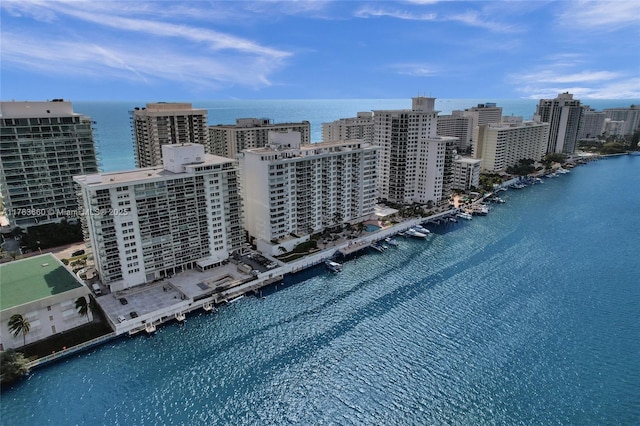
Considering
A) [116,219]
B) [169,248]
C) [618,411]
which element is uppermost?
[116,219]

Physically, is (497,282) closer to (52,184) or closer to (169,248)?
(169,248)

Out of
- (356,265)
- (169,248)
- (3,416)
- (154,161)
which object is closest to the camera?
(3,416)

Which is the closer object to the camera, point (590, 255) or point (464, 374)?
point (464, 374)

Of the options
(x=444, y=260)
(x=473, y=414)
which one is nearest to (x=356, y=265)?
(x=444, y=260)

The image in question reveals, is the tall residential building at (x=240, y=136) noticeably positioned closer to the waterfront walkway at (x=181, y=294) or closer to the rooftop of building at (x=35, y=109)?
the rooftop of building at (x=35, y=109)

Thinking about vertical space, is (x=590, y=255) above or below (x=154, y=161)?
below

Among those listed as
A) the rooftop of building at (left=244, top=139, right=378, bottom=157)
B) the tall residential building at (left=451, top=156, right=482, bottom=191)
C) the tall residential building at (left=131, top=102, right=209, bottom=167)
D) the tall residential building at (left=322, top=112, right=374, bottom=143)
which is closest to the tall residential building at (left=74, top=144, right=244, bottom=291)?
the rooftop of building at (left=244, top=139, right=378, bottom=157)

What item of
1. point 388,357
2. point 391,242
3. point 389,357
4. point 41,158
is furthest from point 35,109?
point 389,357

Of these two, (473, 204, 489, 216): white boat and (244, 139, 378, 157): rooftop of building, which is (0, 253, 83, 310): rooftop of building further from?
(473, 204, 489, 216): white boat
